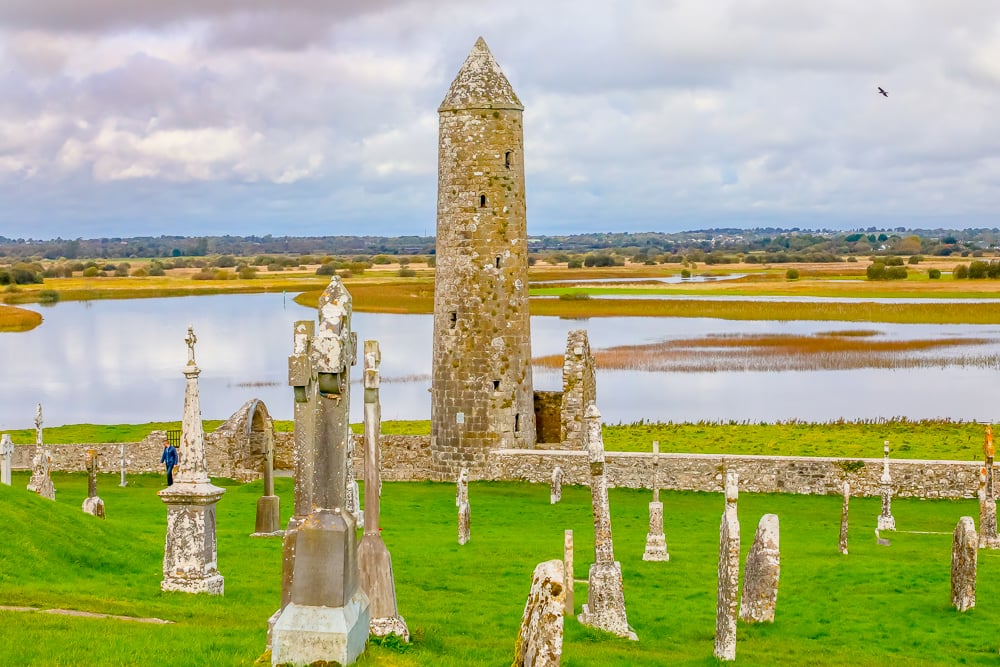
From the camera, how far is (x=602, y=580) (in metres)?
13.8

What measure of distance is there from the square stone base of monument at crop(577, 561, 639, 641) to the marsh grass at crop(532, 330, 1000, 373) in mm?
43470

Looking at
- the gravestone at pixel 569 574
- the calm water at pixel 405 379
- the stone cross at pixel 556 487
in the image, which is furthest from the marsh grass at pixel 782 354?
the gravestone at pixel 569 574

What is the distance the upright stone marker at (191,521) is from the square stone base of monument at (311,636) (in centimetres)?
494

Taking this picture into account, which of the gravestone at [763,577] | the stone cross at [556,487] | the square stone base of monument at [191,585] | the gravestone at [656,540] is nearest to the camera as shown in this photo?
the square stone base of monument at [191,585]

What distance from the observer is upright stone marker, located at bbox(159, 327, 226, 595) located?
45.4 ft

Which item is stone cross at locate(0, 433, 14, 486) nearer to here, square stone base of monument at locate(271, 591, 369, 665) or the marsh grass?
square stone base of monument at locate(271, 591, 369, 665)

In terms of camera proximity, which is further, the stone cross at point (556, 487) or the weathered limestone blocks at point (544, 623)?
the stone cross at point (556, 487)

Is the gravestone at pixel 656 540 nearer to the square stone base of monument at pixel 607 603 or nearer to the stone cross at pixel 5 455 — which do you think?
the square stone base of monument at pixel 607 603

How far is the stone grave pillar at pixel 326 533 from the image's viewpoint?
9133mm

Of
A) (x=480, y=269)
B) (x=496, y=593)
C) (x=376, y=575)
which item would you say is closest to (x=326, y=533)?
(x=376, y=575)

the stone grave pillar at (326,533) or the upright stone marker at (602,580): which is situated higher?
the stone grave pillar at (326,533)

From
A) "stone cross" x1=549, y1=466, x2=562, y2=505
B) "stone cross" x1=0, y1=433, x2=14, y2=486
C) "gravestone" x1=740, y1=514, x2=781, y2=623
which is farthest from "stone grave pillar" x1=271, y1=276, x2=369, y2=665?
"stone cross" x1=549, y1=466, x2=562, y2=505

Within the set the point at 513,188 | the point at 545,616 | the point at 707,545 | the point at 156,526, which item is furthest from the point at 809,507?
the point at 545,616

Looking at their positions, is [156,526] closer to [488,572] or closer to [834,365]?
[488,572]
